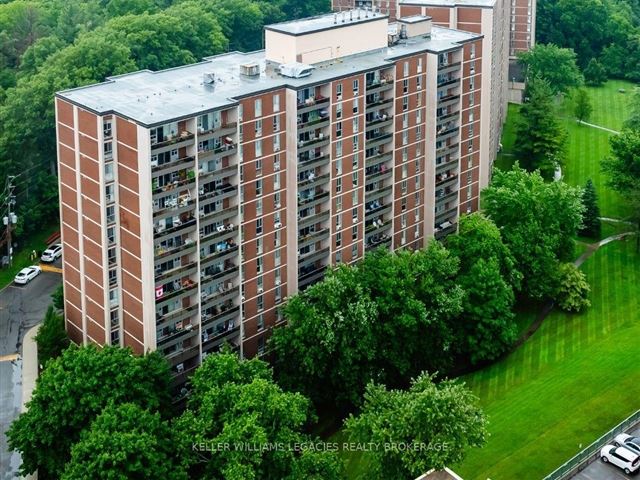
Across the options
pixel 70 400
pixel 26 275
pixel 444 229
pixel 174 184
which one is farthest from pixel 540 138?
pixel 70 400

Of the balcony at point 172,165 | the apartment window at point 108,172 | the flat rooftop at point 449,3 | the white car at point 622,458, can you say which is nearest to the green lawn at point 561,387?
the white car at point 622,458

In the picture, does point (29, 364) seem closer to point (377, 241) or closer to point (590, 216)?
point (377, 241)

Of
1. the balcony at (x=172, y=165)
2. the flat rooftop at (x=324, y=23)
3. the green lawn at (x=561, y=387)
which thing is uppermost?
the flat rooftop at (x=324, y=23)

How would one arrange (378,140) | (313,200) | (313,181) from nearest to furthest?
(313,181) < (313,200) < (378,140)

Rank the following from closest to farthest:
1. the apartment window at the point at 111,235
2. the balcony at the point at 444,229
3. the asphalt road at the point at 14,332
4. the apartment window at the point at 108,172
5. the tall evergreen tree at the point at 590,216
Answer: the apartment window at the point at 108,172, the apartment window at the point at 111,235, the asphalt road at the point at 14,332, the balcony at the point at 444,229, the tall evergreen tree at the point at 590,216

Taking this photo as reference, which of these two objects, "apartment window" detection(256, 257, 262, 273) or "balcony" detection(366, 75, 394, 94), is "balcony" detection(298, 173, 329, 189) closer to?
"apartment window" detection(256, 257, 262, 273)

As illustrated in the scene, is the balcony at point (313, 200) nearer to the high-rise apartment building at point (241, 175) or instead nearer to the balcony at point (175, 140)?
the high-rise apartment building at point (241, 175)

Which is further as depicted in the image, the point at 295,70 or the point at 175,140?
the point at 295,70
